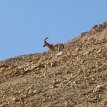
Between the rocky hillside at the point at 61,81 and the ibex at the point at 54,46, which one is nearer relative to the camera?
the rocky hillside at the point at 61,81

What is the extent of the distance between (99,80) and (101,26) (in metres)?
16.9

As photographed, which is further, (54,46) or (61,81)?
(54,46)

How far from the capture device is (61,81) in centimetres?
1410

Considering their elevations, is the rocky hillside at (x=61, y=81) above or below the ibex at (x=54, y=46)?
below

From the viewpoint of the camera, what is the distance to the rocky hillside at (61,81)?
12.9 meters

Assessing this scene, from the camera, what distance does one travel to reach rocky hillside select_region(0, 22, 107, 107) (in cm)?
1288

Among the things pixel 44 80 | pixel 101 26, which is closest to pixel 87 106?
pixel 44 80

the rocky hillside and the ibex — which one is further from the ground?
the ibex

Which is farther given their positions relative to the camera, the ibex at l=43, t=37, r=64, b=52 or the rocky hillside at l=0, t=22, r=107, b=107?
the ibex at l=43, t=37, r=64, b=52

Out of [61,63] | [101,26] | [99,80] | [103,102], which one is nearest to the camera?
[103,102]

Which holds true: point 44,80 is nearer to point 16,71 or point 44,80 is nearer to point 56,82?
point 56,82

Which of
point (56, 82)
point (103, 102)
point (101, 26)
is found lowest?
point (103, 102)

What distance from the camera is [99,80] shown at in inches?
537

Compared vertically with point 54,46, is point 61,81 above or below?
below
